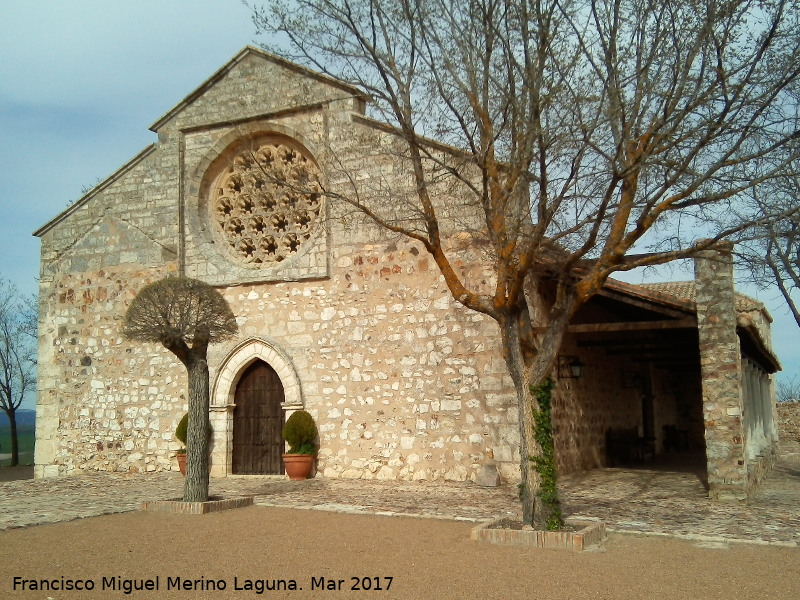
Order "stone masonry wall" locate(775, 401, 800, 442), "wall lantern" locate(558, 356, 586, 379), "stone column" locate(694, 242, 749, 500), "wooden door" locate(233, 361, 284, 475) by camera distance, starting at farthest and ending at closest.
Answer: "stone masonry wall" locate(775, 401, 800, 442)
"wooden door" locate(233, 361, 284, 475)
"wall lantern" locate(558, 356, 586, 379)
"stone column" locate(694, 242, 749, 500)

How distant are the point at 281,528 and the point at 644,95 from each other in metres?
5.34

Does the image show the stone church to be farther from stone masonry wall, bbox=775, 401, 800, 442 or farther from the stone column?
stone masonry wall, bbox=775, 401, 800, 442

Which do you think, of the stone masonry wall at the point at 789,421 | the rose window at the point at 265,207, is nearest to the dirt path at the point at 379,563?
the rose window at the point at 265,207

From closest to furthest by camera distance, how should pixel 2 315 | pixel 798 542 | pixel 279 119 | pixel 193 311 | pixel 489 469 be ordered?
pixel 798 542 → pixel 193 311 → pixel 489 469 → pixel 279 119 → pixel 2 315

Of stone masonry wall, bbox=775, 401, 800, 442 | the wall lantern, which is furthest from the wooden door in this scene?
stone masonry wall, bbox=775, 401, 800, 442

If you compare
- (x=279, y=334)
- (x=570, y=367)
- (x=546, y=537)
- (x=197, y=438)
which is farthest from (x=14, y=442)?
(x=546, y=537)

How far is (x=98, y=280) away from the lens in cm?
1386

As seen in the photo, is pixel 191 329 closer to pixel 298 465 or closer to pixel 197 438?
pixel 197 438

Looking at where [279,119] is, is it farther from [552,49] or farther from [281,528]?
[281,528]

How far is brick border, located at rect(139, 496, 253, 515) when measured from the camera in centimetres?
806

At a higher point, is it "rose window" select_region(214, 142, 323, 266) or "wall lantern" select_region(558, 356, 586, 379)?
"rose window" select_region(214, 142, 323, 266)

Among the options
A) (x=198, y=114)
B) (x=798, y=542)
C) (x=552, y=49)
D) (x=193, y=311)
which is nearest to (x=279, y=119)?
(x=198, y=114)

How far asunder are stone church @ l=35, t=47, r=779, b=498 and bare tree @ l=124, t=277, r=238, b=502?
117 inches

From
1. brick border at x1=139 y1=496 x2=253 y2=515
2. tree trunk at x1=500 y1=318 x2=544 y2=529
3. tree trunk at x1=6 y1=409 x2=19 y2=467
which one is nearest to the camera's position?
tree trunk at x1=500 y1=318 x2=544 y2=529
